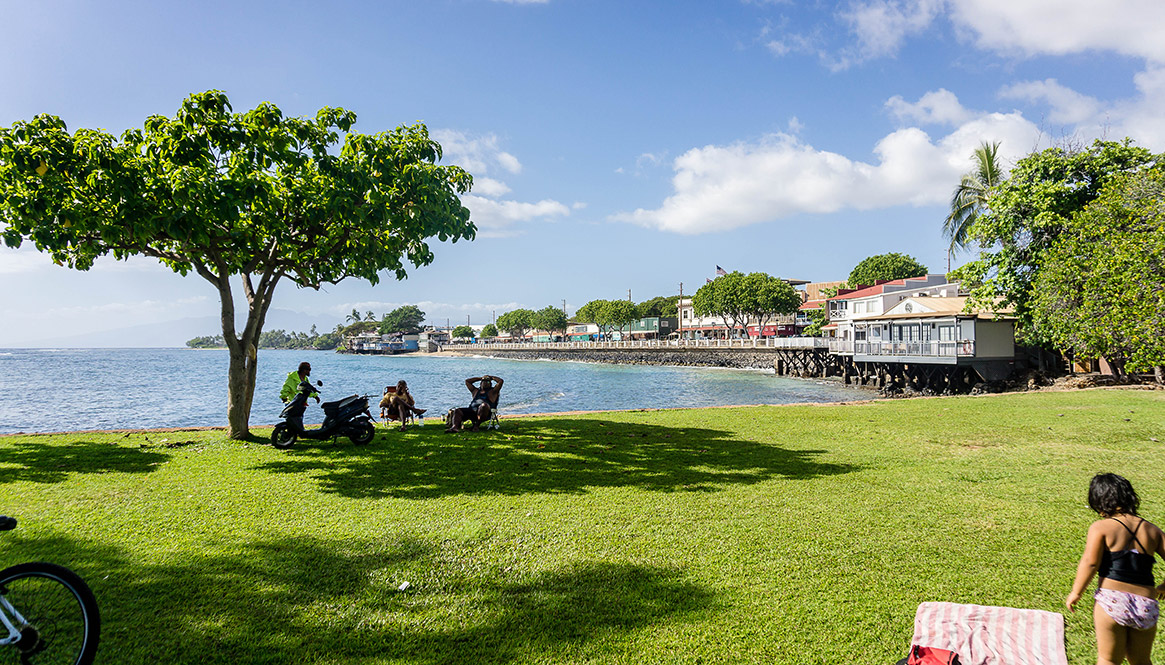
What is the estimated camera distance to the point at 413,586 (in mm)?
4598

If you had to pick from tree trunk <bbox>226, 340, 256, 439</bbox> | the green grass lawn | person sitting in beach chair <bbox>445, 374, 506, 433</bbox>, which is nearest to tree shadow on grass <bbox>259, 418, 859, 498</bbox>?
the green grass lawn

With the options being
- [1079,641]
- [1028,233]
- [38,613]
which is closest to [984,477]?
[1079,641]

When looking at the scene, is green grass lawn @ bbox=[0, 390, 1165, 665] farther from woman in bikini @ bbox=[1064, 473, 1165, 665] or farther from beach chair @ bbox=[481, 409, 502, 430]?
beach chair @ bbox=[481, 409, 502, 430]

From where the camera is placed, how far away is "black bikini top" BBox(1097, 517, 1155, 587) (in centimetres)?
305

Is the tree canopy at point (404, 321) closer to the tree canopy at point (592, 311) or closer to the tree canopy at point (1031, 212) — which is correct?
the tree canopy at point (592, 311)

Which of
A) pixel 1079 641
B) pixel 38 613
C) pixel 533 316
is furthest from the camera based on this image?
pixel 533 316

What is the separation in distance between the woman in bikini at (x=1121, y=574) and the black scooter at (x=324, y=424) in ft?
33.0

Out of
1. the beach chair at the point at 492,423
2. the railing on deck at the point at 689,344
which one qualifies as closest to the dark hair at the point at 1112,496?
the beach chair at the point at 492,423

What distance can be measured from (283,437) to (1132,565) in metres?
11.4

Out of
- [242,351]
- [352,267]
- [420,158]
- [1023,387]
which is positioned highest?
[420,158]

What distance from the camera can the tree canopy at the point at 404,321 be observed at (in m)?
189

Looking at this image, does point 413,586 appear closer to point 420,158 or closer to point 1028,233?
A: point 420,158

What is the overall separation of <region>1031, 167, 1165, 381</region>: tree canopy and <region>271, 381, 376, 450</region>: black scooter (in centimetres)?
1688

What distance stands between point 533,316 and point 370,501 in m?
140
